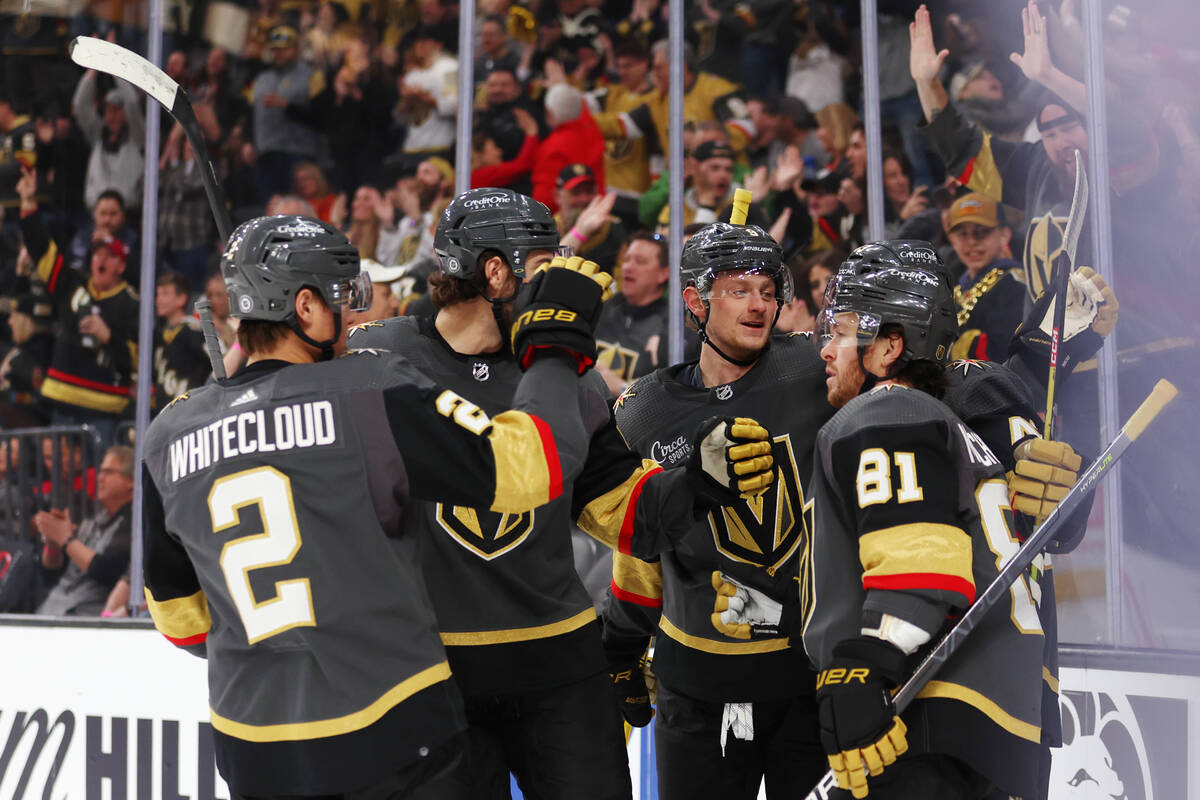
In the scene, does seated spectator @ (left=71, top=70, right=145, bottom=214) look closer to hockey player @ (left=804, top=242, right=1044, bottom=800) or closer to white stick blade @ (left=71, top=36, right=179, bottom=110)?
white stick blade @ (left=71, top=36, right=179, bottom=110)

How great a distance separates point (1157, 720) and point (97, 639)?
2.75 metres

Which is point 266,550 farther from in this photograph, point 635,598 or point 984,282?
point 984,282

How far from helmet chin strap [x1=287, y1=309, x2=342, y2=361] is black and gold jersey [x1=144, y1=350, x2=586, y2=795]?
6cm

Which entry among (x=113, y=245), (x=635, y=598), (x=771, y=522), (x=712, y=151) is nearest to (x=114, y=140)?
(x=113, y=245)

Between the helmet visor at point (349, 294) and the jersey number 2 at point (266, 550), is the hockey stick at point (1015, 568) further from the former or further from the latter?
the helmet visor at point (349, 294)

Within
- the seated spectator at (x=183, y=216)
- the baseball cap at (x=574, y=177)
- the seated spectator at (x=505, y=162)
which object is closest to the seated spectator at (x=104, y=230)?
the seated spectator at (x=183, y=216)

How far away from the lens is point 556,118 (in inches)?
203

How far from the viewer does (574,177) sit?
471cm

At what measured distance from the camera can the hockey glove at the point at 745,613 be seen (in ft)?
7.29

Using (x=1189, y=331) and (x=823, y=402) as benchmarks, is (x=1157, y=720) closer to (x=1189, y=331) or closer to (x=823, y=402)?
(x=1189, y=331)

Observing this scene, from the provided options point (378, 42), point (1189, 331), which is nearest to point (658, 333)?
point (1189, 331)

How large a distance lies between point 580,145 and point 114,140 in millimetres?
2493

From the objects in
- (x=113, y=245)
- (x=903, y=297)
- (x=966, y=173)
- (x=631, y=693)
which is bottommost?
(x=631, y=693)

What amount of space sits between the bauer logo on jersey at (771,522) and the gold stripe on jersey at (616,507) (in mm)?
174
